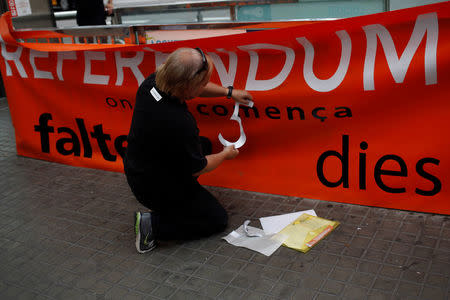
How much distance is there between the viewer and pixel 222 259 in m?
3.22

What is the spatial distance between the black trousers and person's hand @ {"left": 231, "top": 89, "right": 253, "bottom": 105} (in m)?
0.78

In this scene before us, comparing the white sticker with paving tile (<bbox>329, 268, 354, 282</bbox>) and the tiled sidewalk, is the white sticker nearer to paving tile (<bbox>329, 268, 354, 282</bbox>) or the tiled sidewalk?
the tiled sidewalk

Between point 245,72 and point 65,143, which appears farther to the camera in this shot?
point 65,143

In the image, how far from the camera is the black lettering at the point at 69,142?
503 cm

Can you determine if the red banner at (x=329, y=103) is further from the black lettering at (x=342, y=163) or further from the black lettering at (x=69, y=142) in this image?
the black lettering at (x=69, y=142)

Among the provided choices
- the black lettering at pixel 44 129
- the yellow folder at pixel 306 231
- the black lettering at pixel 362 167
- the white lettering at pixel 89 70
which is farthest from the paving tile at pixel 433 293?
the black lettering at pixel 44 129

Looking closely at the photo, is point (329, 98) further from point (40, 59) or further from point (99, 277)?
point (40, 59)

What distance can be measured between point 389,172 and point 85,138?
3032 mm

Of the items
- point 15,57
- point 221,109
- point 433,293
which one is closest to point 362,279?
point 433,293

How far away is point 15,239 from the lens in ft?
12.1

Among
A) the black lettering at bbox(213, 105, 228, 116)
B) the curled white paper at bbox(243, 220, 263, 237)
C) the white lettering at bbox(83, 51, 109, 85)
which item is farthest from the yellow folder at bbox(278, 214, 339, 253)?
the white lettering at bbox(83, 51, 109, 85)

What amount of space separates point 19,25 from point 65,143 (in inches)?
147

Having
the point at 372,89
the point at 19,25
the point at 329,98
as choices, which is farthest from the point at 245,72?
the point at 19,25

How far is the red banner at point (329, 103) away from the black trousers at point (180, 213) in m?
0.76
